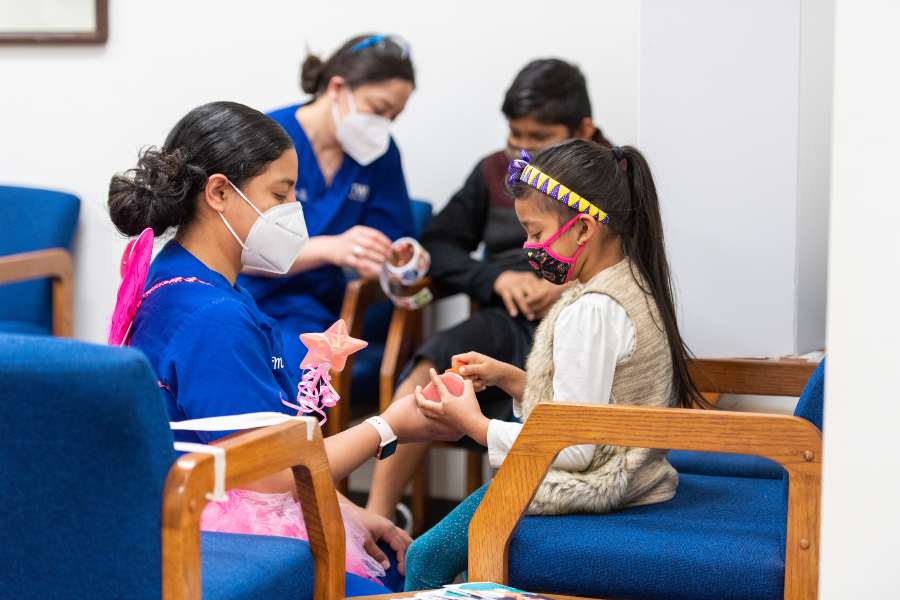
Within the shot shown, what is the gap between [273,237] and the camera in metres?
1.80

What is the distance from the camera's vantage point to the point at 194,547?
120cm

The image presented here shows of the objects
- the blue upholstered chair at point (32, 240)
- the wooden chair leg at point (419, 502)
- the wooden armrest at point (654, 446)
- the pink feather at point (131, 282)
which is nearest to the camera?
the wooden armrest at point (654, 446)

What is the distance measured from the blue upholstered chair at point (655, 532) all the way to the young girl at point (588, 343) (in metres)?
0.10

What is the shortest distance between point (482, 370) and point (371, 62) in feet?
4.13

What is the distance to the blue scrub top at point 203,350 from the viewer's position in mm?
1512

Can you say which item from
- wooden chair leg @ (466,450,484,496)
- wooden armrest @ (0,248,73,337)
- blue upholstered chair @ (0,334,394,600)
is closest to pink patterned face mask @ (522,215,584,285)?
blue upholstered chair @ (0,334,394,600)

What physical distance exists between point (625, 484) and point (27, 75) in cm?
273

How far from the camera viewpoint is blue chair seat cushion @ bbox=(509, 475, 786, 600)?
1522 millimetres

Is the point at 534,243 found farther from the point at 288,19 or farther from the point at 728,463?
the point at 288,19

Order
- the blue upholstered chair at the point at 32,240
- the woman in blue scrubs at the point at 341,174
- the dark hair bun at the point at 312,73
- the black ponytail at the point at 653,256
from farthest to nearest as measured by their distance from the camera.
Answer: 1. the blue upholstered chair at the point at 32,240
2. the dark hair bun at the point at 312,73
3. the woman in blue scrubs at the point at 341,174
4. the black ponytail at the point at 653,256

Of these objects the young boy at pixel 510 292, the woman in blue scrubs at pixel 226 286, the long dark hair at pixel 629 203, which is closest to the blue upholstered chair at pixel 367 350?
the young boy at pixel 510 292

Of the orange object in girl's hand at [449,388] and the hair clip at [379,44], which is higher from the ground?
the hair clip at [379,44]

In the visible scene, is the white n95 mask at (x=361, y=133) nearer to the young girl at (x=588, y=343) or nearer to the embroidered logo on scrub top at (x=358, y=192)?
the embroidered logo on scrub top at (x=358, y=192)

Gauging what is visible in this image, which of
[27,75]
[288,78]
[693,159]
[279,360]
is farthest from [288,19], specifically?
[279,360]
